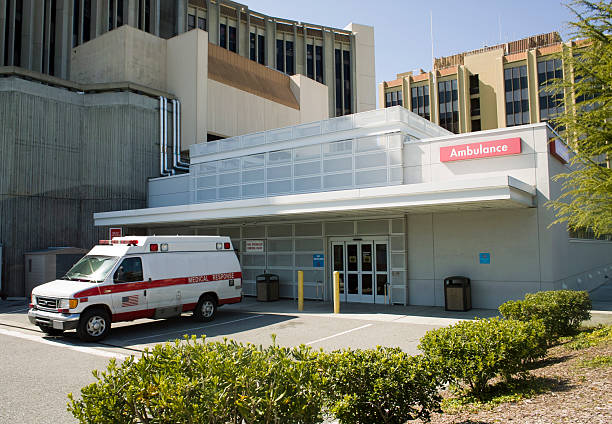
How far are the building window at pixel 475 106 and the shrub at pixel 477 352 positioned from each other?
7229 centimetres

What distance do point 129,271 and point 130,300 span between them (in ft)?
2.40

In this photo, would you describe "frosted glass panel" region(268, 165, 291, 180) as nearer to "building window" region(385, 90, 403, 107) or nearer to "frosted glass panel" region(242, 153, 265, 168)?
"frosted glass panel" region(242, 153, 265, 168)

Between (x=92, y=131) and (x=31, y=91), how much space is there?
3.14 meters

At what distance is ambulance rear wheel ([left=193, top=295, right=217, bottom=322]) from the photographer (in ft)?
44.5

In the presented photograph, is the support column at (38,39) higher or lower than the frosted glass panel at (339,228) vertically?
higher

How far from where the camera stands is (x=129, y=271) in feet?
39.6

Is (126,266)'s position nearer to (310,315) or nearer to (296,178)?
(310,315)

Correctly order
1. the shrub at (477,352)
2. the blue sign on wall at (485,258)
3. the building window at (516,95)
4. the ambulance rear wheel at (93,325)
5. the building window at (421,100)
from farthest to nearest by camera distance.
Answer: the building window at (421,100), the building window at (516,95), the blue sign on wall at (485,258), the ambulance rear wheel at (93,325), the shrub at (477,352)

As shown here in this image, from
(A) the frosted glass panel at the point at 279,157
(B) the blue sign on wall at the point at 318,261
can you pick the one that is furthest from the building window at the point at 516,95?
(B) the blue sign on wall at the point at 318,261

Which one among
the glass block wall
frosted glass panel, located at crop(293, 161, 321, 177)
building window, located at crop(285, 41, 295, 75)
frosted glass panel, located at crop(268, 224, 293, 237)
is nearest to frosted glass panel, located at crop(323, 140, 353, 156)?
the glass block wall

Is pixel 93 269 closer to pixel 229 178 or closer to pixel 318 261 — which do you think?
pixel 318 261

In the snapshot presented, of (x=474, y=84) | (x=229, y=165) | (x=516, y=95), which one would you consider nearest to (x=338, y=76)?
(x=474, y=84)

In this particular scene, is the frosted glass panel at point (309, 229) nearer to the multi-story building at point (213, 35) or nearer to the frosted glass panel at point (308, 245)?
the frosted glass panel at point (308, 245)

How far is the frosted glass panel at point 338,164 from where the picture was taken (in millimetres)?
18000
